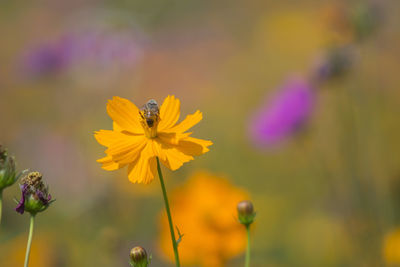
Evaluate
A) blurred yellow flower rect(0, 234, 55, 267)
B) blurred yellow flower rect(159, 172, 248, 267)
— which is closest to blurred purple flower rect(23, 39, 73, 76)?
blurred yellow flower rect(0, 234, 55, 267)

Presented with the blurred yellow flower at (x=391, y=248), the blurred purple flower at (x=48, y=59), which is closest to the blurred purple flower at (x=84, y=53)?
the blurred purple flower at (x=48, y=59)

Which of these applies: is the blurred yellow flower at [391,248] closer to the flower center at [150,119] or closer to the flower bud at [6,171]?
the flower center at [150,119]

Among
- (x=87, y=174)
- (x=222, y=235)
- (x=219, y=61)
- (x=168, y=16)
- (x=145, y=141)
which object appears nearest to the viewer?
(x=145, y=141)

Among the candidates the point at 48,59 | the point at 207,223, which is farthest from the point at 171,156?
the point at 48,59

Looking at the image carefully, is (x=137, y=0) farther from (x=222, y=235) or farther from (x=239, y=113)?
(x=222, y=235)

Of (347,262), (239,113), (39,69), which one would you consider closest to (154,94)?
(239,113)

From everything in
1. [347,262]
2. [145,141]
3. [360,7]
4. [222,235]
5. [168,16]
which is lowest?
[347,262]
